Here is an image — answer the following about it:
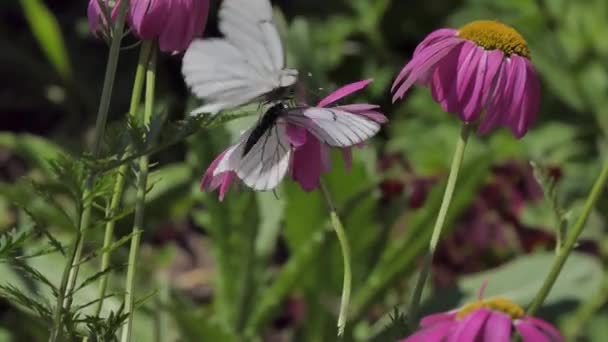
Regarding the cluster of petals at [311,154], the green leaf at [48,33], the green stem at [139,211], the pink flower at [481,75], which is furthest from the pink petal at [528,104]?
the green leaf at [48,33]

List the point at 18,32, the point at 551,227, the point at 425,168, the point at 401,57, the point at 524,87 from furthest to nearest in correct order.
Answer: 1. the point at 18,32
2. the point at 401,57
3. the point at 425,168
4. the point at 551,227
5. the point at 524,87

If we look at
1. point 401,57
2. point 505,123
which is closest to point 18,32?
point 401,57

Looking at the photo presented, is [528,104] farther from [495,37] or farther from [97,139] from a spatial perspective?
[97,139]

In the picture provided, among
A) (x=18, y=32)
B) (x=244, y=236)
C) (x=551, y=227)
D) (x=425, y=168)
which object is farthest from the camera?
(x=18, y=32)

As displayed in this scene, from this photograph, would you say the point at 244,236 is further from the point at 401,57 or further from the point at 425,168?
the point at 401,57

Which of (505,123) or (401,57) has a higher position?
(505,123)

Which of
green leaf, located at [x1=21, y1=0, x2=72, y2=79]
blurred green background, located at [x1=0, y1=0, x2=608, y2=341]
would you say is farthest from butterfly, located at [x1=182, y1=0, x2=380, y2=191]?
green leaf, located at [x1=21, y1=0, x2=72, y2=79]
